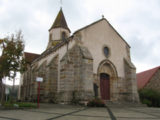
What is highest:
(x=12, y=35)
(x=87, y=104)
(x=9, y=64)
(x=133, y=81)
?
(x=12, y=35)

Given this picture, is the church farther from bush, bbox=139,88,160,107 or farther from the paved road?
the paved road

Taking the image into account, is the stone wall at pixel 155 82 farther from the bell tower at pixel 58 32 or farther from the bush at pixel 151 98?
the bell tower at pixel 58 32

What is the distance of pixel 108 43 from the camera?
19.2 metres

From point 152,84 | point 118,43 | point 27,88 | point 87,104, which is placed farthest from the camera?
point 27,88

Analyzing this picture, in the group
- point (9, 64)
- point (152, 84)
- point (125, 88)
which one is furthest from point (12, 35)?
point (152, 84)

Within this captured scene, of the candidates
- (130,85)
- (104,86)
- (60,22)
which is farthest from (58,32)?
(130,85)

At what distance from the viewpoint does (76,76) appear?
51.7 feet

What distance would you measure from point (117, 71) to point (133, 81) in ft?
6.72

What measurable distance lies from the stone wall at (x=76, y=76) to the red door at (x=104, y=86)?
331cm

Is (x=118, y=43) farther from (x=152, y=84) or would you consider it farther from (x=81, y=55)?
(x=152, y=84)

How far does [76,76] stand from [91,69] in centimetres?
156

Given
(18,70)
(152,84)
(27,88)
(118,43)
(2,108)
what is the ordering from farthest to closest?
(27,88), (152,84), (118,43), (18,70), (2,108)

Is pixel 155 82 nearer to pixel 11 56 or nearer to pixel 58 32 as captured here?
pixel 58 32

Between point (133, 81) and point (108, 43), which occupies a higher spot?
point (108, 43)
